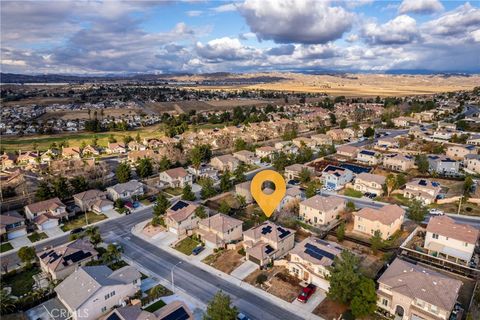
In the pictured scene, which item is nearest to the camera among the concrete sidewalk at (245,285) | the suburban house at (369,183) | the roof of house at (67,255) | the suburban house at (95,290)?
the suburban house at (95,290)

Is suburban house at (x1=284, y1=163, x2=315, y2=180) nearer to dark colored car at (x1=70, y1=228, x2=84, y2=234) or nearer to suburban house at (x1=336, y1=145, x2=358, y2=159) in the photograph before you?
Result: suburban house at (x1=336, y1=145, x2=358, y2=159)

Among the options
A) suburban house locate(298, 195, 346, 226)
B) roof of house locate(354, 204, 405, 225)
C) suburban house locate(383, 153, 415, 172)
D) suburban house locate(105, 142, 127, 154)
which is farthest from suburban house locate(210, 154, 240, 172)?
roof of house locate(354, 204, 405, 225)

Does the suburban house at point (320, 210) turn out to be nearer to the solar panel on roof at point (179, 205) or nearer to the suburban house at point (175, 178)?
the solar panel on roof at point (179, 205)

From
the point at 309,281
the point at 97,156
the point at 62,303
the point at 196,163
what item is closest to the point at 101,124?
the point at 97,156

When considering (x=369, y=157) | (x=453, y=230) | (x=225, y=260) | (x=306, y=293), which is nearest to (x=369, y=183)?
(x=369, y=157)

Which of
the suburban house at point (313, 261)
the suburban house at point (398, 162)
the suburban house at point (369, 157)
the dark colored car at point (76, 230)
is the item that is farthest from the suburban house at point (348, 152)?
the dark colored car at point (76, 230)

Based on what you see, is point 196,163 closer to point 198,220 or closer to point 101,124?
point 198,220
